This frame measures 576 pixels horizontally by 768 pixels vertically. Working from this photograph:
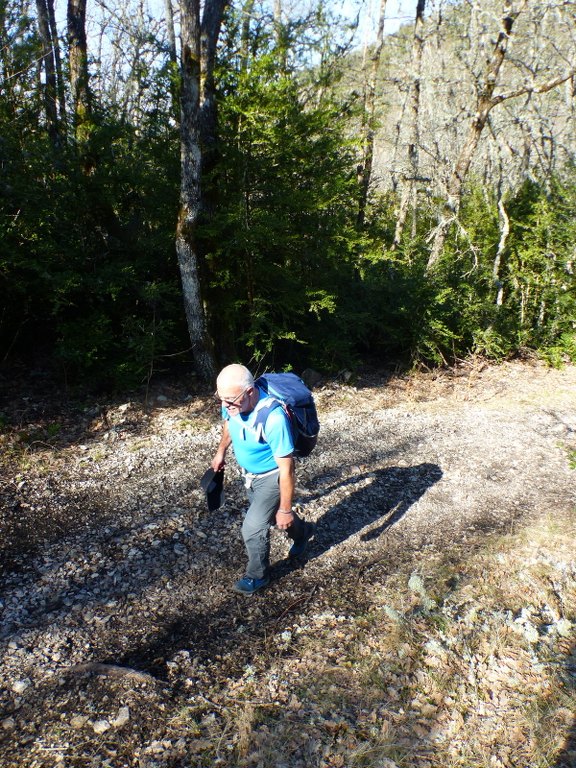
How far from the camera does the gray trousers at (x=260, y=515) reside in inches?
138

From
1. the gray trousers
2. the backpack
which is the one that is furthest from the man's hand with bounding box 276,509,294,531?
the backpack

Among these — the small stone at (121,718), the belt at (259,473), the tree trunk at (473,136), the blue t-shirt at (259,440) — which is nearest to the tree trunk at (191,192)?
the blue t-shirt at (259,440)

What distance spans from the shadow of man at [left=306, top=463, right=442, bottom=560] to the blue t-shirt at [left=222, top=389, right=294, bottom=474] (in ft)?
4.56

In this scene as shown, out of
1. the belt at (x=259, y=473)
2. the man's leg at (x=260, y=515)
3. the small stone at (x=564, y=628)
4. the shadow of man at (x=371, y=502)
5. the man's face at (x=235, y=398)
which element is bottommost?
the small stone at (x=564, y=628)

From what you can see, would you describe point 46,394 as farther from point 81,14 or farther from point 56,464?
point 81,14

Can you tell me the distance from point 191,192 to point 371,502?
192 inches

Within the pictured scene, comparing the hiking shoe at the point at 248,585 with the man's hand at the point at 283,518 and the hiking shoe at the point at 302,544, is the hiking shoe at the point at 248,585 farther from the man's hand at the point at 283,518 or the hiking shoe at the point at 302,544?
the man's hand at the point at 283,518

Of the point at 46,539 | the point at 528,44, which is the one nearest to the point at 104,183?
the point at 46,539

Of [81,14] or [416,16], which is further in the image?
[416,16]

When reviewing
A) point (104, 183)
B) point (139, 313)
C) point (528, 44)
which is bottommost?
point (139, 313)

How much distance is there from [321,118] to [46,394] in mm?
5677

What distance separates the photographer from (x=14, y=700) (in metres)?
2.91

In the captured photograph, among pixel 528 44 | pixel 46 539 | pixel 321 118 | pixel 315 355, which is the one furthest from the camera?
pixel 528 44

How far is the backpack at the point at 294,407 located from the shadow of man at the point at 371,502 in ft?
4.74
